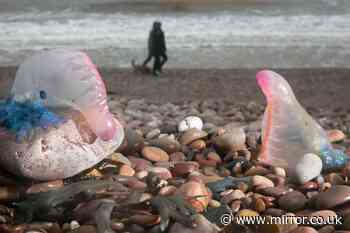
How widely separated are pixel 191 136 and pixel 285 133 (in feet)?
2.81

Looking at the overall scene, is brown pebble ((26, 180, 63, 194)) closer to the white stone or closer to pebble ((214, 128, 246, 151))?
pebble ((214, 128, 246, 151))

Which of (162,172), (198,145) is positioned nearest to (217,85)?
(198,145)

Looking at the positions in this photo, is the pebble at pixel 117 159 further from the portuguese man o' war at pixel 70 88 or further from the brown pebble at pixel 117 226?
the brown pebble at pixel 117 226

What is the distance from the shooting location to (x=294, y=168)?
453 centimetres

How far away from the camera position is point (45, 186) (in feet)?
13.1

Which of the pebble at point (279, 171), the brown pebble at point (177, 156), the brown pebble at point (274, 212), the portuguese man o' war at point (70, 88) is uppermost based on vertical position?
the portuguese man o' war at point (70, 88)

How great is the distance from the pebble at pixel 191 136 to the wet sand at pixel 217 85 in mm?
3630

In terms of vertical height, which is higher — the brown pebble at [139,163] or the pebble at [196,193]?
the pebble at [196,193]

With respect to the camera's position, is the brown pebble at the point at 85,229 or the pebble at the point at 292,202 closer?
the brown pebble at the point at 85,229

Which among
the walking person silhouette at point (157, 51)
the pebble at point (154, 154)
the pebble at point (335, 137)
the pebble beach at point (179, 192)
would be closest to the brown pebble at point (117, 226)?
the pebble beach at point (179, 192)

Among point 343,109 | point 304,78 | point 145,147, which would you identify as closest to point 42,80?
point 145,147

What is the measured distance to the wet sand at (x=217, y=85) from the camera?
9.34 meters

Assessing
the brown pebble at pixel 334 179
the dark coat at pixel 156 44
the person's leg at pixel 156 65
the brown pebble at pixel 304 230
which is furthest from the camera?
the dark coat at pixel 156 44

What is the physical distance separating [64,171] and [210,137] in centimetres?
159
